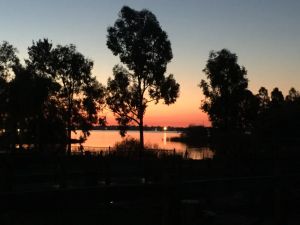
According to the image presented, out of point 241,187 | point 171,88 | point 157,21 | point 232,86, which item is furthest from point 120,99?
point 241,187

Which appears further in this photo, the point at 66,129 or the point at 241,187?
the point at 66,129

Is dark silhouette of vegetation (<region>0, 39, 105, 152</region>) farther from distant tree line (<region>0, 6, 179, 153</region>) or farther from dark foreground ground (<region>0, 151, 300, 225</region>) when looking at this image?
dark foreground ground (<region>0, 151, 300, 225</region>)

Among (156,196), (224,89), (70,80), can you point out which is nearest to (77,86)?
(70,80)

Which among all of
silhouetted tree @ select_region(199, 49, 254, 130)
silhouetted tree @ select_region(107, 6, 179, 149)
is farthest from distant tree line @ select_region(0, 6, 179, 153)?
silhouetted tree @ select_region(199, 49, 254, 130)

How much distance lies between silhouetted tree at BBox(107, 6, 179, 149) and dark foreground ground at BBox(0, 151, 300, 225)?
22.6 metres

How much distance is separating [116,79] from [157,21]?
7357 mm

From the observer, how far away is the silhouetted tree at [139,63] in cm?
4644

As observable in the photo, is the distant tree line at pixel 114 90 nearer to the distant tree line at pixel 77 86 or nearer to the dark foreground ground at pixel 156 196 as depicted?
the distant tree line at pixel 77 86

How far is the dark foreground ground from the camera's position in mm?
5769

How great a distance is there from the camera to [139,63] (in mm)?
46906

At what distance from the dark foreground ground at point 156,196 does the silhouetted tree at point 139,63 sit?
22.6 metres

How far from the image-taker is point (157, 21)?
46469 millimetres

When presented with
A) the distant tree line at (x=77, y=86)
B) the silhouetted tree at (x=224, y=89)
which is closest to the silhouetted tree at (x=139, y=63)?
the distant tree line at (x=77, y=86)

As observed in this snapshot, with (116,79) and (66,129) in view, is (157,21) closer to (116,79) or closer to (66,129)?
(116,79)
